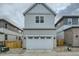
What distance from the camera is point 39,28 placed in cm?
1759

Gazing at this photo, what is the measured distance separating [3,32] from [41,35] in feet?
7.95

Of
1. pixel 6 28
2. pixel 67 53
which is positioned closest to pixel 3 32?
pixel 6 28

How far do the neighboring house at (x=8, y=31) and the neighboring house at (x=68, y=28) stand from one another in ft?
8.26

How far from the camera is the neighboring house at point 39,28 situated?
56.8ft

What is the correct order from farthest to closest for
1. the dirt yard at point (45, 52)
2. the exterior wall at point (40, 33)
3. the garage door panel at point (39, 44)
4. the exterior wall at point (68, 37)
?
the exterior wall at point (40, 33)
the garage door panel at point (39, 44)
the exterior wall at point (68, 37)
the dirt yard at point (45, 52)

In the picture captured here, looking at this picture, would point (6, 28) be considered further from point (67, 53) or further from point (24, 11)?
point (67, 53)

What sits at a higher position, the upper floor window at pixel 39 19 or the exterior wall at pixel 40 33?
the upper floor window at pixel 39 19

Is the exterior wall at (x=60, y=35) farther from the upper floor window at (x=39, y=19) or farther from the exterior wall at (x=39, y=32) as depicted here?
the upper floor window at (x=39, y=19)

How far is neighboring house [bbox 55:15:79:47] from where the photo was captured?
1667 cm

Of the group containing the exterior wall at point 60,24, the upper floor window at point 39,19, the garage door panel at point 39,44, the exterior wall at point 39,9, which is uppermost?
the exterior wall at point 39,9

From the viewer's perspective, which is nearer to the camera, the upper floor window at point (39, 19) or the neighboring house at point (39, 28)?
the neighboring house at point (39, 28)

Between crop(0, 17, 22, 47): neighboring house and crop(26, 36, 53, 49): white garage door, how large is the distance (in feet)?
3.34

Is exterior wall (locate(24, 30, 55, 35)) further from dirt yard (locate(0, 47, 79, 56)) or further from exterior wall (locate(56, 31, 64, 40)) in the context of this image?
dirt yard (locate(0, 47, 79, 56))

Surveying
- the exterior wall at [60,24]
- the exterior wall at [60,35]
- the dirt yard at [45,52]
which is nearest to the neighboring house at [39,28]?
the exterior wall at [60,35]
